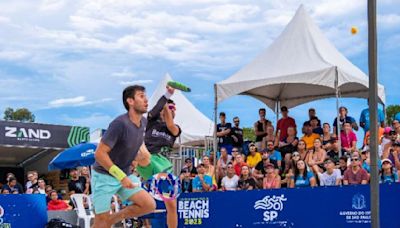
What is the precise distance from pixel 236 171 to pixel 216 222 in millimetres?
1832

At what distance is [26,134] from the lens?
80.5 feet

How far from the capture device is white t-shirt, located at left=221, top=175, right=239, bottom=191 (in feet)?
44.2

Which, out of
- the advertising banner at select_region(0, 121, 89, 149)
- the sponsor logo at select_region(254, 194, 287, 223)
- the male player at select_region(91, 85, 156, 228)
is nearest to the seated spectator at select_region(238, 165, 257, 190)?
the sponsor logo at select_region(254, 194, 287, 223)

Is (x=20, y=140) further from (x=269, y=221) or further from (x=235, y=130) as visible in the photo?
(x=269, y=221)

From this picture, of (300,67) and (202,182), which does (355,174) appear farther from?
(300,67)

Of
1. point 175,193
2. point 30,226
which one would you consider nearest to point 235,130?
point 30,226

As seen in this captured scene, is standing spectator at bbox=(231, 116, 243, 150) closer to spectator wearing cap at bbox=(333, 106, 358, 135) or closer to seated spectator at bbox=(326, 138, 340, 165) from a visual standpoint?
spectator wearing cap at bbox=(333, 106, 358, 135)

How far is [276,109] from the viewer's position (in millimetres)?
17875

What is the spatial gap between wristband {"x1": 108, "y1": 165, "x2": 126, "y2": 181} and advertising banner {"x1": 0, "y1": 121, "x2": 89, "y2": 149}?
18.5 meters

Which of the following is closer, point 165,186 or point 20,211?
point 165,186

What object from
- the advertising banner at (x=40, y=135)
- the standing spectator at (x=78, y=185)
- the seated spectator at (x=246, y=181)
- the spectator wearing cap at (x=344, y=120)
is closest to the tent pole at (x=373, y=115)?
the seated spectator at (x=246, y=181)

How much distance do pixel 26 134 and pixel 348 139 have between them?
1465 centimetres

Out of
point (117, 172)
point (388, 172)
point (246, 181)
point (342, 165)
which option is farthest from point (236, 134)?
point (117, 172)

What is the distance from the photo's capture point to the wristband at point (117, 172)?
6.36 meters
